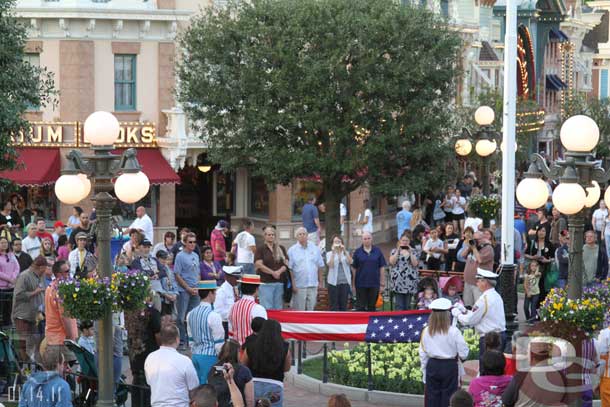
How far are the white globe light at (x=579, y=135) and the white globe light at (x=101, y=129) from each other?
459 cm

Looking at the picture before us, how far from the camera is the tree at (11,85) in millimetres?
22703

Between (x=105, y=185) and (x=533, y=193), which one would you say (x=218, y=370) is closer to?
(x=105, y=185)

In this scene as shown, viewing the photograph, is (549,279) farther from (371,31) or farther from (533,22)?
(533,22)

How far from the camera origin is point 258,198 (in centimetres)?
3703

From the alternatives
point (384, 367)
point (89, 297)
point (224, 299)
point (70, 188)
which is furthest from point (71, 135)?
point (89, 297)

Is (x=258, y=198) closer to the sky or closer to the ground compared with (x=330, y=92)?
closer to the ground

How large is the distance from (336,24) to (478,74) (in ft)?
86.6

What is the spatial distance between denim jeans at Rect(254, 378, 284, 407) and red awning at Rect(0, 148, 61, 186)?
20.4 meters

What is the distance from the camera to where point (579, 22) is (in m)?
73.6

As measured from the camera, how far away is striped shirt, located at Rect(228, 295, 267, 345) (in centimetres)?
1531

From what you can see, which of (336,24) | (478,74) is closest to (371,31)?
(336,24)

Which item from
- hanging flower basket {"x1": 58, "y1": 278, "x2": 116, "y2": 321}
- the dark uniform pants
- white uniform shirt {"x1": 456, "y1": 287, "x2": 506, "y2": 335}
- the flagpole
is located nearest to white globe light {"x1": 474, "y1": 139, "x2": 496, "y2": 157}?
the flagpole

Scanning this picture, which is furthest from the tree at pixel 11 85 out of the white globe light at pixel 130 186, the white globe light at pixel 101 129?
the white globe light at pixel 130 186

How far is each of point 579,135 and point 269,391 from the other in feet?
13.0
